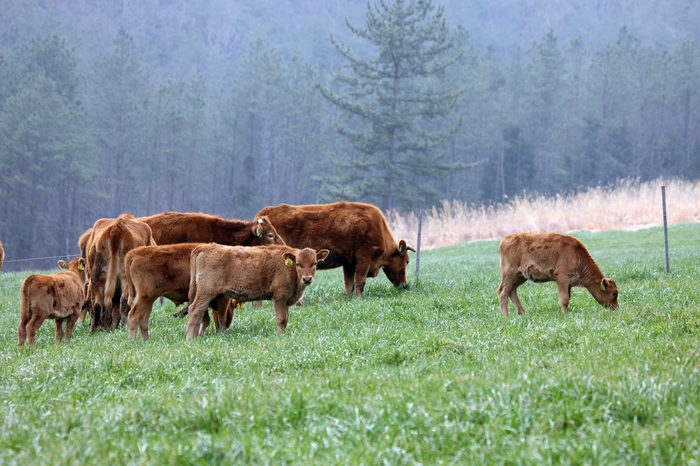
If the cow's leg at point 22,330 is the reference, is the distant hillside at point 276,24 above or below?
above

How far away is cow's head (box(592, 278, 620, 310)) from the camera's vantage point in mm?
10375

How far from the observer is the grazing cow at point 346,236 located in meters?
15.4

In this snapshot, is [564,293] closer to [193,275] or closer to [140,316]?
[193,275]

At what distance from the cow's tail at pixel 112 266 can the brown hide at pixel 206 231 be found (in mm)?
2226

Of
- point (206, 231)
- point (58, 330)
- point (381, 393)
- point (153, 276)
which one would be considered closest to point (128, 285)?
point (153, 276)

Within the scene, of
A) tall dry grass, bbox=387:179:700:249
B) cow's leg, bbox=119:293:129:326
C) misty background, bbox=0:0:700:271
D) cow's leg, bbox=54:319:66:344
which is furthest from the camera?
misty background, bbox=0:0:700:271

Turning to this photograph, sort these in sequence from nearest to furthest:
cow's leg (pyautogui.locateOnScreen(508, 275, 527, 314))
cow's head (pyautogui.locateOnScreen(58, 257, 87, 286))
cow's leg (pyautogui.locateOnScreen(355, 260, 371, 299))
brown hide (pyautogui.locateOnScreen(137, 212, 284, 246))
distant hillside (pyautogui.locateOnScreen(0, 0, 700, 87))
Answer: cow's leg (pyautogui.locateOnScreen(508, 275, 527, 314)) < cow's head (pyautogui.locateOnScreen(58, 257, 87, 286)) < brown hide (pyautogui.locateOnScreen(137, 212, 284, 246)) < cow's leg (pyautogui.locateOnScreen(355, 260, 371, 299)) < distant hillside (pyautogui.locateOnScreen(0, 0, 700, 87))

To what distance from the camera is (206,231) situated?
48.1 feet

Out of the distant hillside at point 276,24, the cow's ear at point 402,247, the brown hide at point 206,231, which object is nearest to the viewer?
the brown hide at point 206,231

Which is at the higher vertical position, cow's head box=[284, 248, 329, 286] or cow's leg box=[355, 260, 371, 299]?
cow's head box=[284, 248, 329, 286]

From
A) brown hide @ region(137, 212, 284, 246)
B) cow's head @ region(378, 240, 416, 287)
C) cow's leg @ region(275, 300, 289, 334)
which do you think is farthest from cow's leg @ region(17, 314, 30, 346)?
cow's head @ region(378, 240, 416, 287)

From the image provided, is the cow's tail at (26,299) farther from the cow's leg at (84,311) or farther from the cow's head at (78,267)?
the cow's leg at (84,311)

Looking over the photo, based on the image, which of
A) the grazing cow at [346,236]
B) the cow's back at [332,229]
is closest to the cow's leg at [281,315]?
the grazing cow at [346,236]

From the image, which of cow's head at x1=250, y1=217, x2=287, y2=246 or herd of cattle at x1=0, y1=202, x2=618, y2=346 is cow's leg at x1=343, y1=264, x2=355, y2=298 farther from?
herd of cattle at x1=0, y1=202, x2=618, y2=346
